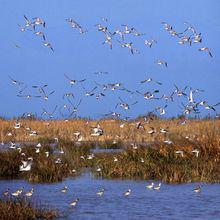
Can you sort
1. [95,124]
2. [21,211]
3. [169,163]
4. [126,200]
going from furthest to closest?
[95,124] → [169,163] → [126,200] → [21,211]

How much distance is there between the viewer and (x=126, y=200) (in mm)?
18844

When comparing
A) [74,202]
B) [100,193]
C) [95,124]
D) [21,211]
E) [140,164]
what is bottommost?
[21,211]

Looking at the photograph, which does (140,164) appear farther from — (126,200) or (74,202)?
(74,202)

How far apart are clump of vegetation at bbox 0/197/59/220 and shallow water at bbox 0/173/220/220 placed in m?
1.01

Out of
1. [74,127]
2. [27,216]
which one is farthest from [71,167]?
[74,127]

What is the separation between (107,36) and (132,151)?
4264 mm

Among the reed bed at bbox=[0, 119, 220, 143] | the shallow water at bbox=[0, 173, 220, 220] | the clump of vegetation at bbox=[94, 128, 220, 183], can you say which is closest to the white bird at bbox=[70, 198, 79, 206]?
the shallow water at bbox=[0, 173, 220, 220]

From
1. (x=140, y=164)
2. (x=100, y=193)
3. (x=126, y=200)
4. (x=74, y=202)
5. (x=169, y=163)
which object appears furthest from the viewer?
(x=169, y=163)

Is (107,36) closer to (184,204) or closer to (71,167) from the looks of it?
(71,167)

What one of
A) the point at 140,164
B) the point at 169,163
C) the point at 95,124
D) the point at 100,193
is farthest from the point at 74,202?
the point at 95,124

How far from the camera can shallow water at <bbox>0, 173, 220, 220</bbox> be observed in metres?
16.7

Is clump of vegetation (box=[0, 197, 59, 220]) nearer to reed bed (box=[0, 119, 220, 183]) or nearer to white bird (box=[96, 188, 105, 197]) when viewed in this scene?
white bird (box=[96, 188, 105, 197])

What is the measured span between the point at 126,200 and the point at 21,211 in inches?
194

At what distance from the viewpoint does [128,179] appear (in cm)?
2242
